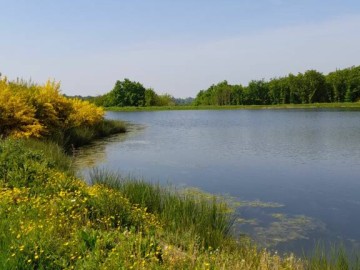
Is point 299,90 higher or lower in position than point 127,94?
lower

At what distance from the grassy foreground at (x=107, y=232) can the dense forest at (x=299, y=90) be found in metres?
95.7

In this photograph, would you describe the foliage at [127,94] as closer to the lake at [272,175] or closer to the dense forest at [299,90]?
the dense forest at [299,90]

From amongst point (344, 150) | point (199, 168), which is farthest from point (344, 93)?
point (199, 168)

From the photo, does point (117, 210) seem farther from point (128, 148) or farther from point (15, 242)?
point (128, 148)

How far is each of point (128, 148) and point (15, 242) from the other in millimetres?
20259

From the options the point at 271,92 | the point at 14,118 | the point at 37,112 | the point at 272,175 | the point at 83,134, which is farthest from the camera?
the point at 271,92

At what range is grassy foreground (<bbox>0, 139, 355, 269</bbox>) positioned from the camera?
5.08 meters

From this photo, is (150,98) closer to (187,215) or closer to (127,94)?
(127,94)

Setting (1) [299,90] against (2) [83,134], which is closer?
(2) [83,134]

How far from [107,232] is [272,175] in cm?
1056

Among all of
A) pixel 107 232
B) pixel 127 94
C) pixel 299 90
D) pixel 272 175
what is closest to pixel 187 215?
pixel 107 232

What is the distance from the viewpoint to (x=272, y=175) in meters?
15.7

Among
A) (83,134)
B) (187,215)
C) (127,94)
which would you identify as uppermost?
(127,94)

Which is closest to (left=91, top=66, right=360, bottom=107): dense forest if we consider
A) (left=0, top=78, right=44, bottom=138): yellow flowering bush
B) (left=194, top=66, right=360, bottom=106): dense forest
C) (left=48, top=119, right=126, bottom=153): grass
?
(left=194, top=66, right=360, bottom=106): dense forest
